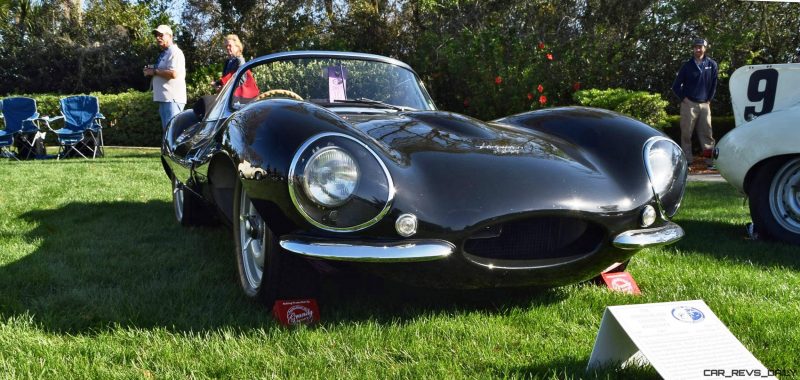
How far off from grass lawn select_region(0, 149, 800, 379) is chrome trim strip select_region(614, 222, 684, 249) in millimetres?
328

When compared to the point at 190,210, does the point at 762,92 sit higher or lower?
higher

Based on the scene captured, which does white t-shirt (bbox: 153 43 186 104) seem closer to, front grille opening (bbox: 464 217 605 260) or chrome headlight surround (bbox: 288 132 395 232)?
chrome headlight surround (bbox: 288 132 395 232)

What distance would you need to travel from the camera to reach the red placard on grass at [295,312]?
238cm

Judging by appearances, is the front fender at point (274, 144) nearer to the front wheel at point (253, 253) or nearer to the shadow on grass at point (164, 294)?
the front wheel at point (253, 253)

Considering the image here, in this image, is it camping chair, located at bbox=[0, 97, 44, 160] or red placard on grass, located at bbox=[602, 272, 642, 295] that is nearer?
red placard on grass, located at bbox=[602, 272, 642, 295]

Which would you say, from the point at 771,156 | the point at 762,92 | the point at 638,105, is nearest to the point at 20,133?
the point at 638,105

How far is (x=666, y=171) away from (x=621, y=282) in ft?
1.81

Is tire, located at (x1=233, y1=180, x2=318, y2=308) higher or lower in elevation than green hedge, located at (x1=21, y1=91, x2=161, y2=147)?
higher

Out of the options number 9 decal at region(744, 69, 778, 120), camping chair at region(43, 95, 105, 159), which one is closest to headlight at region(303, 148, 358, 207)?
number 9 decal at region(744, 69, 778, 120)

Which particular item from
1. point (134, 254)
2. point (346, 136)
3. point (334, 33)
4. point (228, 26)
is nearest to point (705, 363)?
point (346, 136)

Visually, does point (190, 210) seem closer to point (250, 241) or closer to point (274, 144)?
point (250, 241)

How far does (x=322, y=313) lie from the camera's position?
2510mm

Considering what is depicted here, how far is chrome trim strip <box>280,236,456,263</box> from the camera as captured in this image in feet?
7.02

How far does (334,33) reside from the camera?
15750mm
